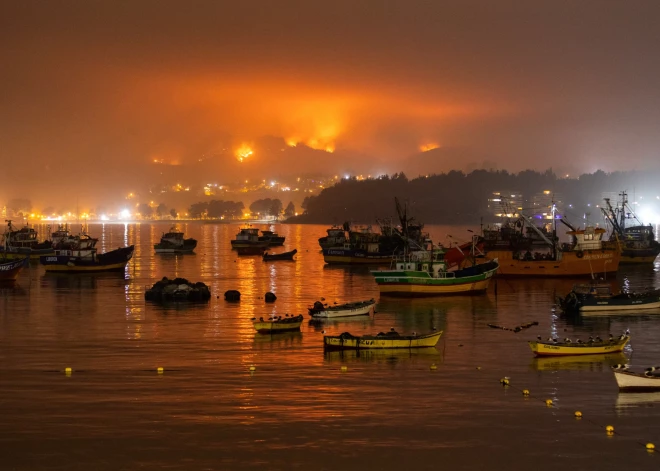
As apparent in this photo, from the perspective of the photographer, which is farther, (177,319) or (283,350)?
(177,319)

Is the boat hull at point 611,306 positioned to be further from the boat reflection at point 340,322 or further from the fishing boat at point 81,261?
the fishing boat at point 81,261

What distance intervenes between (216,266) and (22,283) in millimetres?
26432

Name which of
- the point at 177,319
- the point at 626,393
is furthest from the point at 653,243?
the point at 626,393

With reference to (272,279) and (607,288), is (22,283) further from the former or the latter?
(607,288)

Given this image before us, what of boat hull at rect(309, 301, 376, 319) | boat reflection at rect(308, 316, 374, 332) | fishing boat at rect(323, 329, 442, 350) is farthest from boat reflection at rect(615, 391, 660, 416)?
boat hull at rect(309, 301, 376, 319)

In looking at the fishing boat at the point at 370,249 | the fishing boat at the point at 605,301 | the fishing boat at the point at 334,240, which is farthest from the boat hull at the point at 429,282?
the fishing boat at the point at 334,240

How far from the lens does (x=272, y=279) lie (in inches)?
2594

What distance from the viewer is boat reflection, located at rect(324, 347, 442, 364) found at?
90.8 ft

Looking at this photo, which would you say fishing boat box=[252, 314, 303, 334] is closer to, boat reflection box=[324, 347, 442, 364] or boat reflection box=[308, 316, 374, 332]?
boat reflection box=[308, 316, 374, 332]

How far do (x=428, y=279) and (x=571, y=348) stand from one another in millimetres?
19345

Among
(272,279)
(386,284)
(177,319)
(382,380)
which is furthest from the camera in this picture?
(272,279)

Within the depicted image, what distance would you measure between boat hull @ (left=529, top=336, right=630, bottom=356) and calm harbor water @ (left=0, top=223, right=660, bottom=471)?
0.41m

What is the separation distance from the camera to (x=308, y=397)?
73.0 ft

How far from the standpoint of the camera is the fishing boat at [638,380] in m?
22.7
